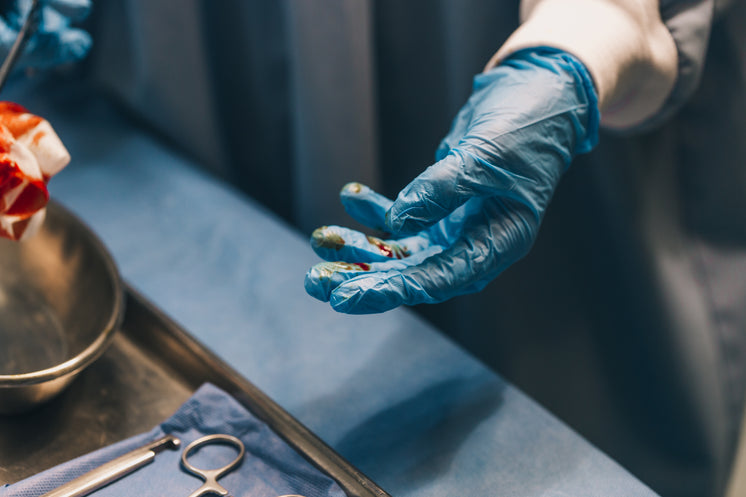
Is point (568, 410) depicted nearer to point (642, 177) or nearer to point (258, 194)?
point (642, 177)

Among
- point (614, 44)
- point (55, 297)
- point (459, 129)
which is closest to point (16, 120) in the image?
point (55, 297)

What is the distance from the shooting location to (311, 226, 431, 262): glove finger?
519 millimetres

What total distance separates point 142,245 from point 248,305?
6.9 inches

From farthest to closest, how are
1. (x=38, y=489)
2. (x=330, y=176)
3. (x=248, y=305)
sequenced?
(x=330, y=176)
(x=248, y=305)
(x=38, y=489)

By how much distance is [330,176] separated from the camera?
37.0 inches

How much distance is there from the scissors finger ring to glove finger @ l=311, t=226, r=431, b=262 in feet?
0.57

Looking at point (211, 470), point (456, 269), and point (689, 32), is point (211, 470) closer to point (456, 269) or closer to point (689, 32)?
point (456, 269)

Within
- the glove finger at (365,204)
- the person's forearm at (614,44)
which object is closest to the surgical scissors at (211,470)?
the glove finger at (365,204)

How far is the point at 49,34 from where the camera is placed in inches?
29.9

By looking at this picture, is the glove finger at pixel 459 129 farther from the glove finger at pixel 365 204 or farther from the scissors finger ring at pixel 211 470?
the scissors finger ring at pixel 211 470

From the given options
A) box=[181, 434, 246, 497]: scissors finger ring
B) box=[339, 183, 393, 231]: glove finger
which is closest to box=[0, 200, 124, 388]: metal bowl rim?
box=[181, 434, 246, 497]: scissors finger ring

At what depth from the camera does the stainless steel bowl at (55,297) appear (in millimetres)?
573

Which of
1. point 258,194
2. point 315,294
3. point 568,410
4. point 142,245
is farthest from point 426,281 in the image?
point 258,194

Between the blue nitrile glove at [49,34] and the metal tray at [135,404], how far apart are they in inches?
12.8
